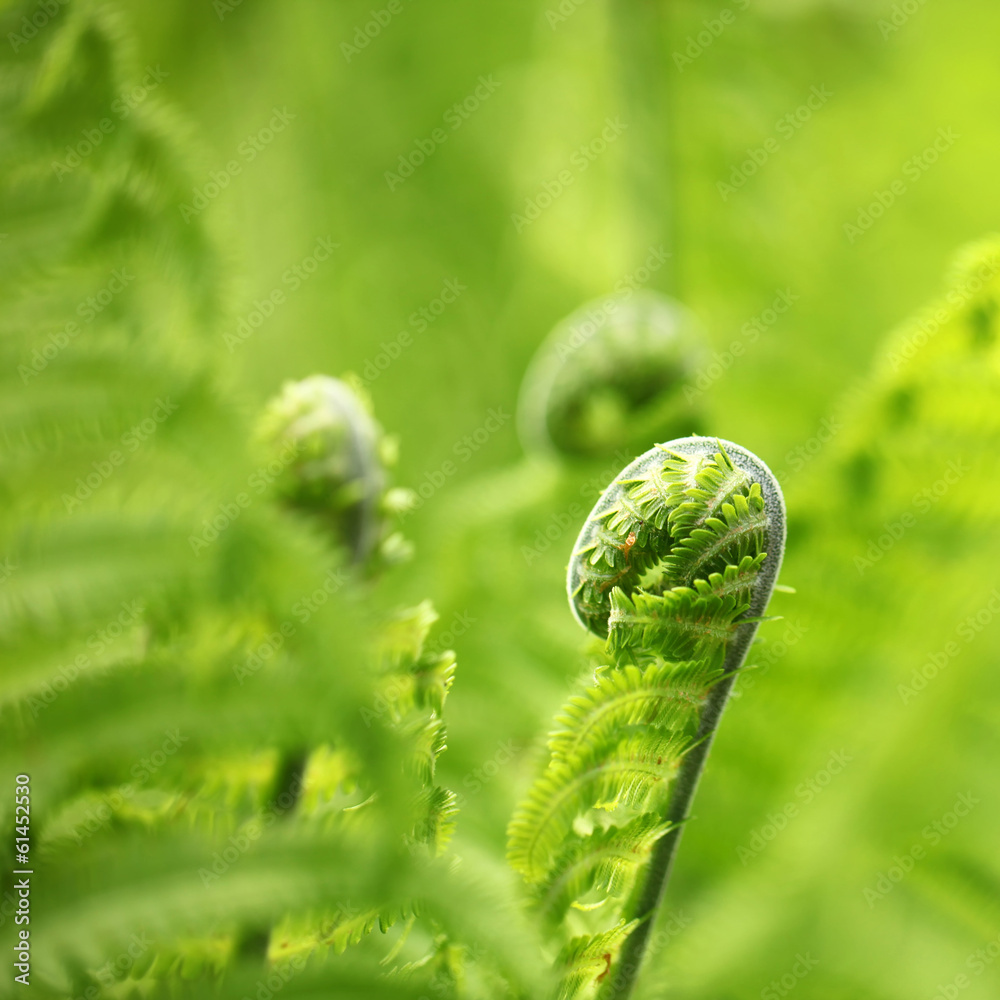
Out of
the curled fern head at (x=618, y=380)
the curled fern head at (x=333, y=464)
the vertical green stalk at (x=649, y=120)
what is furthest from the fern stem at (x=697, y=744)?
the vertical green stalk at (x=649, y=120)

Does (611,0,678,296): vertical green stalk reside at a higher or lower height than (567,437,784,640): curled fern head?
higher

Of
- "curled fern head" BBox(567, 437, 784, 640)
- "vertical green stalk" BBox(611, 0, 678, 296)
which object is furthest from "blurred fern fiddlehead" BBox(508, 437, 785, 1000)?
"vertical green stalk" BBox(611, 0, 678, 296)

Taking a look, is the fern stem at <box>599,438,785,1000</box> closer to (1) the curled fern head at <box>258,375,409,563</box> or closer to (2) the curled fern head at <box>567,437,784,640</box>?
(2) the curled fern head at <box>567,437,784,640</box>

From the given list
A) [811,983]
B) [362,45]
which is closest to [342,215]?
[362,45]

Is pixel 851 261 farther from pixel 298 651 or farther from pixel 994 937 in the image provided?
pixel 298 651

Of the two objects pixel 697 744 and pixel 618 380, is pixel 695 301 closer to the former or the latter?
pixel 618 380

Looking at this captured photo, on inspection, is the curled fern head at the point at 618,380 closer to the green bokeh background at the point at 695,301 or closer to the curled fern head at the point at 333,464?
the green bokeh background at the point at 695,301

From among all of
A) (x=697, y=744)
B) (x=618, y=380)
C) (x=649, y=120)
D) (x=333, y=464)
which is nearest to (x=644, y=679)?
(x=697, y=744)
